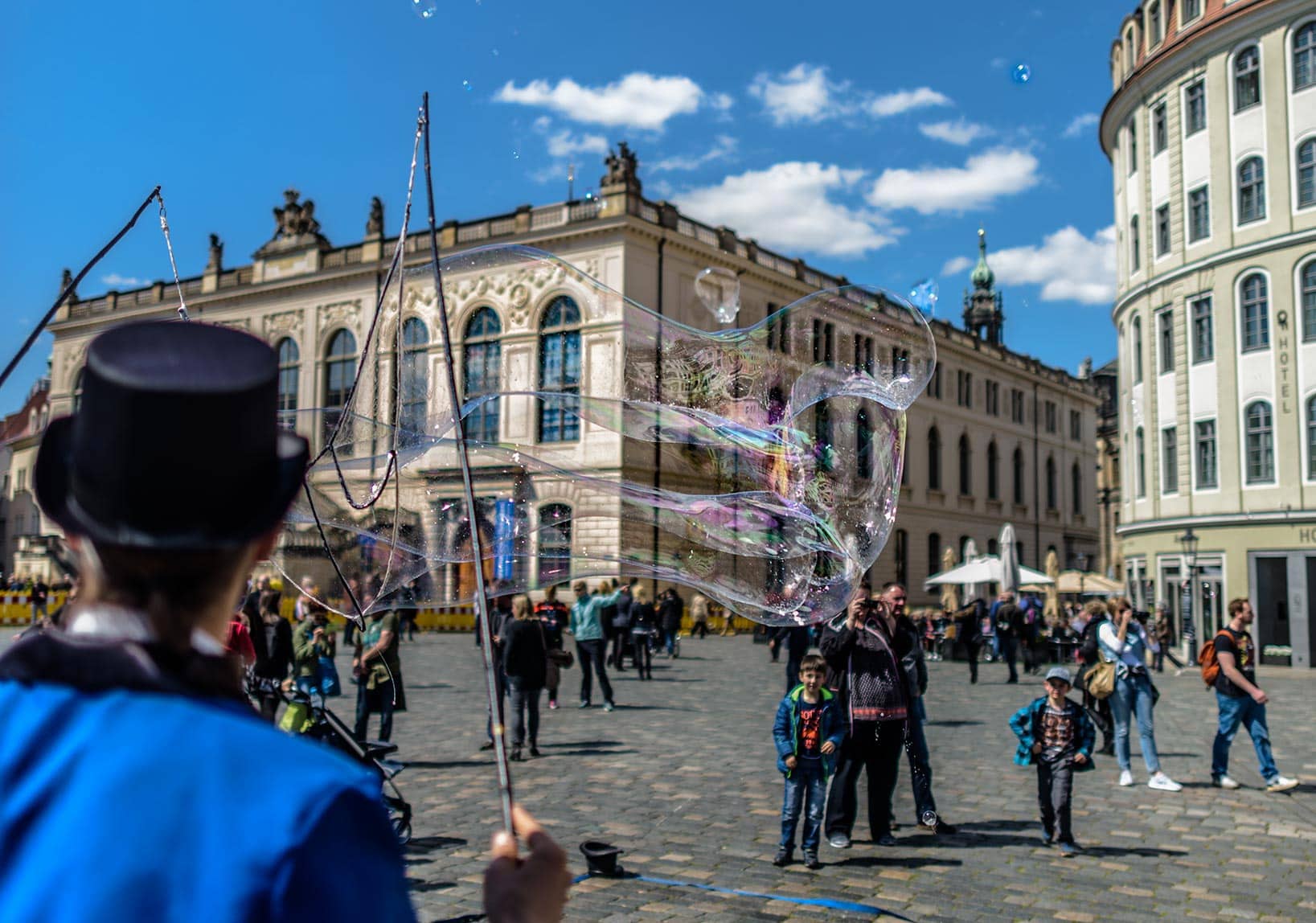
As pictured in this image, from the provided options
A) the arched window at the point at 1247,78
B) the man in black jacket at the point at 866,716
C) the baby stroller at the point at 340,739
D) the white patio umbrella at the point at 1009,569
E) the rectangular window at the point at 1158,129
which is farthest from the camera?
the rectangular window at the point at 1158,129

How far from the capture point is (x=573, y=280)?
6.27 m

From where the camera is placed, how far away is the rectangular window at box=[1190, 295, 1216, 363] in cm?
3116

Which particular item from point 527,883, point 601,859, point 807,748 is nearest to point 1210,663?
point 807,748

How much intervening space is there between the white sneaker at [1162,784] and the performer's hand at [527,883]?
409 inches

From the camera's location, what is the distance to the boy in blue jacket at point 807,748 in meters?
Answer: 7.57

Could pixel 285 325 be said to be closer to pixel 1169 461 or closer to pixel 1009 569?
pixel 1009 569

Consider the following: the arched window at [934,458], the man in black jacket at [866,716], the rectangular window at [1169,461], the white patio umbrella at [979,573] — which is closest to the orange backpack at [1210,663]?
the man in black jacket at [866,716]

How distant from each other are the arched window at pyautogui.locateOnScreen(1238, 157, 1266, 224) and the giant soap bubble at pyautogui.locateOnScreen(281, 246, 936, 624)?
2717cm

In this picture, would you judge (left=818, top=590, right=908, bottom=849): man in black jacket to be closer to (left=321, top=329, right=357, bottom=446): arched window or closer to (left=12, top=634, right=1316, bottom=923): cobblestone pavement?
(left=12, top=634, right=1316, bottom=923): cobblestone pavement

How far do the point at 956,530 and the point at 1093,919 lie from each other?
5473 centimetres

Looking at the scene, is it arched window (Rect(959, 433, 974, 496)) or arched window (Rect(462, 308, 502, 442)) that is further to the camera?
arched window (Rect(959, 433, 974, 496))

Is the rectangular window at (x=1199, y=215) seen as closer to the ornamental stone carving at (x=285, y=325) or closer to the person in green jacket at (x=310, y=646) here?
the person in green jacket at (x=310, y=646)

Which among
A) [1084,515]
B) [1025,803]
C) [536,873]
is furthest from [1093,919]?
[1084,515]

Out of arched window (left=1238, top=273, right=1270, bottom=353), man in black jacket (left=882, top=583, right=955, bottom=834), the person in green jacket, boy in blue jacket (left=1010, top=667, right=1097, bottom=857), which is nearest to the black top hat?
boy in blue jacket (left=1010, top=667, right=1097, bottom=857)
